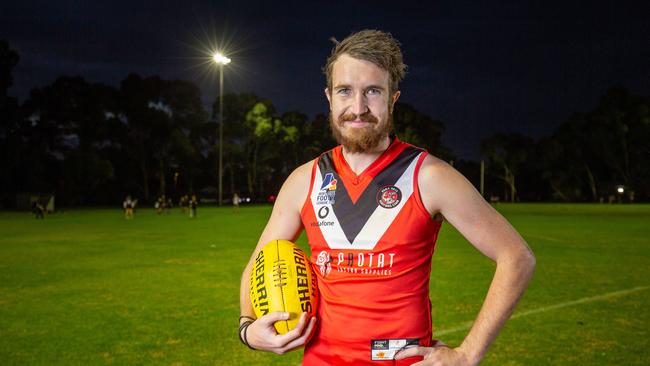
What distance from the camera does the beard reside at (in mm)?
2600

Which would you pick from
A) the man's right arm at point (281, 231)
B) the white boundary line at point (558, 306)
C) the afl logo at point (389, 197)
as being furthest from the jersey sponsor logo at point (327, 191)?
the white boundary line at point (558, 306)

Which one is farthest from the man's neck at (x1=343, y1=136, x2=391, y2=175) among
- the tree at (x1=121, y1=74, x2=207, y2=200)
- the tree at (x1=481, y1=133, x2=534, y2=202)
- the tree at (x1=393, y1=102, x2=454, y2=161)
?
the tree at (x1=481, y1=133, x2=534, y2=202)

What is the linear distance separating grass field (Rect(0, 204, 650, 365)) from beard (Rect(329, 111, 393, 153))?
4698 millimetres

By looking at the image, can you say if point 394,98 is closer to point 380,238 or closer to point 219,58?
point 380,238

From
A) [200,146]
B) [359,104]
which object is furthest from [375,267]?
[200,146]

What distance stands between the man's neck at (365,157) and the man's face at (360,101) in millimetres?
57

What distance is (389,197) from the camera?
100 inches

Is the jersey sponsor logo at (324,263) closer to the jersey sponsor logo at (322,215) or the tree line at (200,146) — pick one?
the jersey sponsor logo at (322,215)

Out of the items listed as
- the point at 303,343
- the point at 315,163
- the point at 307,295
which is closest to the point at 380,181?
the point at 315,163

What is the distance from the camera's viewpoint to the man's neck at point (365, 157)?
2719mm

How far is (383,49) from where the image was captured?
8.57ft

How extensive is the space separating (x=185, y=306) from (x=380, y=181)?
7.80m

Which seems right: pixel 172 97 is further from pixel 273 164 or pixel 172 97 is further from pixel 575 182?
pixel 575 182

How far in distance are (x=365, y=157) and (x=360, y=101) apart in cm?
30
